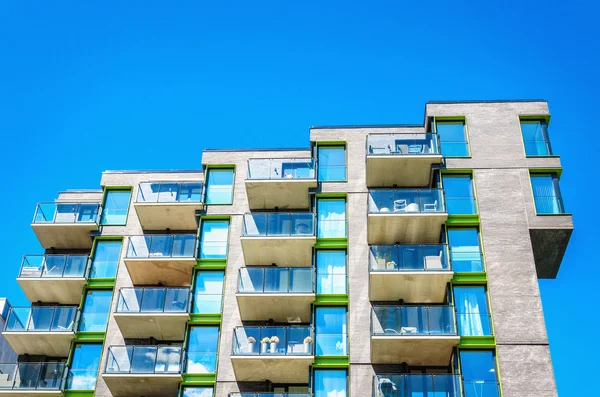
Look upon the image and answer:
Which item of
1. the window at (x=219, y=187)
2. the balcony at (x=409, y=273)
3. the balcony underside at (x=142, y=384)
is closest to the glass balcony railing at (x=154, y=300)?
the balcony underside at (x=142, y=384)

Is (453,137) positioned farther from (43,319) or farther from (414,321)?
(43,319)

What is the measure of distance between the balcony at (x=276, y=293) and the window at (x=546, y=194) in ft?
30.2

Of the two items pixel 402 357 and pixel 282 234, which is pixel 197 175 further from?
pixel 402 357

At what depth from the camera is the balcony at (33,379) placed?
33.4 m

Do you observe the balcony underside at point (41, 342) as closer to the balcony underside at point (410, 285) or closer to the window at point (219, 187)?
A: the window at point (219, 187)

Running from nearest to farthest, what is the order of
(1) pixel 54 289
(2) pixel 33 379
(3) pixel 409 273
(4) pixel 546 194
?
(3) pixel 409 273, (2) pixel 33 379, (4) pixel 546 194, (1) pixel 54 289

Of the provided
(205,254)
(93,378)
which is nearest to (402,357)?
(205,254)

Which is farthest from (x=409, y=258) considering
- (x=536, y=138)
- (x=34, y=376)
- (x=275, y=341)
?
(x=34, y=376)

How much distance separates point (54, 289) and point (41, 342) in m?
2.33

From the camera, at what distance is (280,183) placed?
36.9 m

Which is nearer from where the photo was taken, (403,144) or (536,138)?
(403,144)

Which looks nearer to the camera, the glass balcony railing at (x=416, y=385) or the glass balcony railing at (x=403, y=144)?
the glass balcony railing at (x=416, y=385)

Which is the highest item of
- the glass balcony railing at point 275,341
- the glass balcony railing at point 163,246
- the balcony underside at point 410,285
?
the glass balcony railing at point 163,246

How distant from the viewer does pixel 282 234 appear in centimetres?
3556
